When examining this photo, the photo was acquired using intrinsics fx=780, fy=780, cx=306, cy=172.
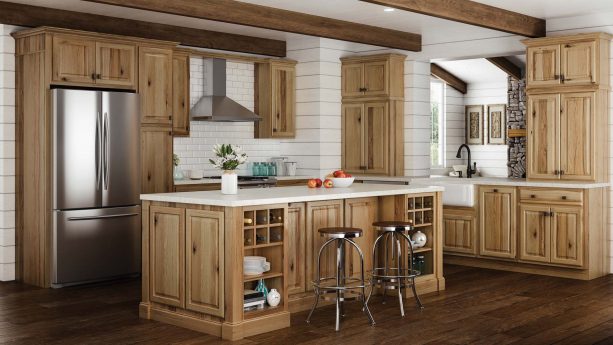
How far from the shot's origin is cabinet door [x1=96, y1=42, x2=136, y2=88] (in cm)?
732

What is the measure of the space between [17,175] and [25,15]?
1.49m

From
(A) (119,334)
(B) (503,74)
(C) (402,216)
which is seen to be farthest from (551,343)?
(B) (503,74)

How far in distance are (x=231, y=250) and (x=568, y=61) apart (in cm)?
423

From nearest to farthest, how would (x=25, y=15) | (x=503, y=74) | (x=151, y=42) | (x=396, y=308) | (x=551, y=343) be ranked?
1. (x=551, y=343)
2. (x=396, y=308)
3. (x=25, y=15)
4. (x=151, y=42)
5. (x=503, y=74)

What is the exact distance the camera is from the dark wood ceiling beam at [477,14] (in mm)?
6357

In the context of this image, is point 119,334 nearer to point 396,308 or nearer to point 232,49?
point 396,308

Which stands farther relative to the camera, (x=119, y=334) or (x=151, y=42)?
(x=151, y=42)

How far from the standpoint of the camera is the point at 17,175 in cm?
736

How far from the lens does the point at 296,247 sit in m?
6.10

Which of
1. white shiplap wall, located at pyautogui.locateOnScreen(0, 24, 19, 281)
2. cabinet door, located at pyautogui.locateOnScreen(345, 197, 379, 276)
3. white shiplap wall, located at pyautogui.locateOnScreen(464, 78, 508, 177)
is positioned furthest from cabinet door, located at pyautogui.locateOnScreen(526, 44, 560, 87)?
white shiplap wall, located at pyautogui.locateOnScreen(0, 24, 19, 281)

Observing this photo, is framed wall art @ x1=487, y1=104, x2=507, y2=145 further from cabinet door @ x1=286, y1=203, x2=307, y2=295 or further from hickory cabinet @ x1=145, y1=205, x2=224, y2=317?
hickory cabinet @ x1=145, y1=205, x2=224, y2=317

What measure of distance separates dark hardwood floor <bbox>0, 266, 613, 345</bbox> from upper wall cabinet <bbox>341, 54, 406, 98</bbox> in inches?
112

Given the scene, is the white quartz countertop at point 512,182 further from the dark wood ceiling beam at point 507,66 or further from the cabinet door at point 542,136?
the dark wood ceiling beam at point 507,66

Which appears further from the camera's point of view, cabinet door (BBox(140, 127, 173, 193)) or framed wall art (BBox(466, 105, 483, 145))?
framed wall art (BBox(466, 105, 483, 145))
